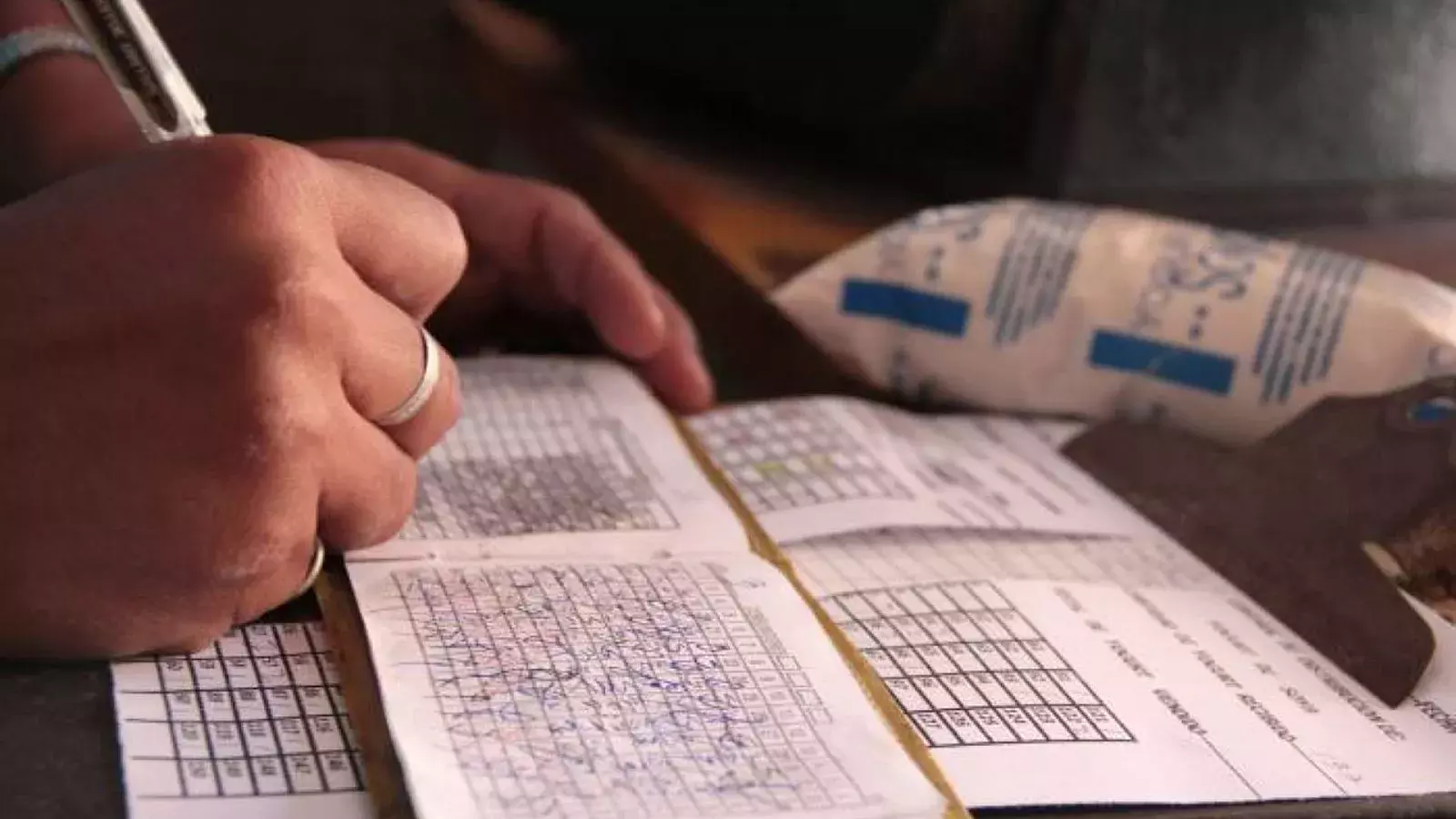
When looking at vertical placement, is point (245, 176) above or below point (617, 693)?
above

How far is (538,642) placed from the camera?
0.38 meters

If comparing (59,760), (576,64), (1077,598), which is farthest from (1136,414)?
(576,64)

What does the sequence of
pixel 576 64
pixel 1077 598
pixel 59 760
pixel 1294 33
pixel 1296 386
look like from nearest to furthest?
pixel 59 760 < pixel 1077 598 < pixel 1296 386 < pixel 1294 33 < pixel 576 64

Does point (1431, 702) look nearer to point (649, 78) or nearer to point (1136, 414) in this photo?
point (1136, 414)

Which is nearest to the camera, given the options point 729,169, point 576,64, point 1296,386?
point 1296,386

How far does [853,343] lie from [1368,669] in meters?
0.26

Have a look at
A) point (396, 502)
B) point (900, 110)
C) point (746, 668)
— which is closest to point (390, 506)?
point (396, 502)

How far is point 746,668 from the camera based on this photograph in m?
0.37

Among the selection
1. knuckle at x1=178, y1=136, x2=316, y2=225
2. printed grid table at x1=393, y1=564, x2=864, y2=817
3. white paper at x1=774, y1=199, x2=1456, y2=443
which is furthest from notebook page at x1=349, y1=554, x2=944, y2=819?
white paper at x1=774, y1=199, x2=1456, y2=443

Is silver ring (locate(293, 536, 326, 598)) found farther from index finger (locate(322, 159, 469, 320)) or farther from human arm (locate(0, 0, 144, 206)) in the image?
human arm (locate(0, 0, 144, 206))

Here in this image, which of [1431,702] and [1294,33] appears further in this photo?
[1294,33]

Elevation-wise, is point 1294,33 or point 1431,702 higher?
point 1294,33

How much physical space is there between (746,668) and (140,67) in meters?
0.24

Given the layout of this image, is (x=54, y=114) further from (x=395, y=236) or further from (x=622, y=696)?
(x=622, y=696)
